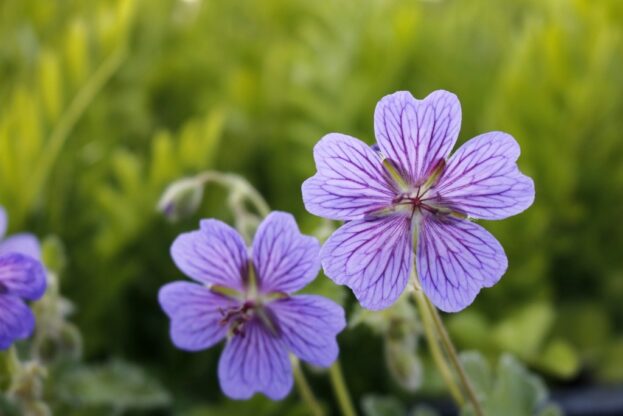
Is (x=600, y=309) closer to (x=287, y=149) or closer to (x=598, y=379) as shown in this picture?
(x=598, y=379)

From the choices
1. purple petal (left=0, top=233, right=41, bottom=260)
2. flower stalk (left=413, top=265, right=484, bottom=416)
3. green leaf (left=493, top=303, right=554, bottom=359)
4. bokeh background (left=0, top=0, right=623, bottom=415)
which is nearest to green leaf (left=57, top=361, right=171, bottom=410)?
bokeh background (left=0, top=0, right=623, bottom=415)

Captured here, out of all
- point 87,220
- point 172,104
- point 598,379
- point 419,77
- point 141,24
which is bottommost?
point 598,379

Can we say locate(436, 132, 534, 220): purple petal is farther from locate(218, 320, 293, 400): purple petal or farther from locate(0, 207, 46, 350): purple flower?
locate(0, 207, 46, 350): purple flower

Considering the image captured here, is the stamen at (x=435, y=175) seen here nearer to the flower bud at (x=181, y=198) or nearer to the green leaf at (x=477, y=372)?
the green leaf at (x=477, y=372)

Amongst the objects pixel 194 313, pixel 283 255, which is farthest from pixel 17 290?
pixel 283 255

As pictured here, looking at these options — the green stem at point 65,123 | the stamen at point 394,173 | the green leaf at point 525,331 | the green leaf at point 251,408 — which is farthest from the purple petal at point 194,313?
the green leaf at point 525,331

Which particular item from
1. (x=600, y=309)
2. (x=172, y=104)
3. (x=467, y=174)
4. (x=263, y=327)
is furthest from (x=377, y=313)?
(x=172, y=104)

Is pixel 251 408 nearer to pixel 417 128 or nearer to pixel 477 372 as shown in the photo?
pixel 477 372
